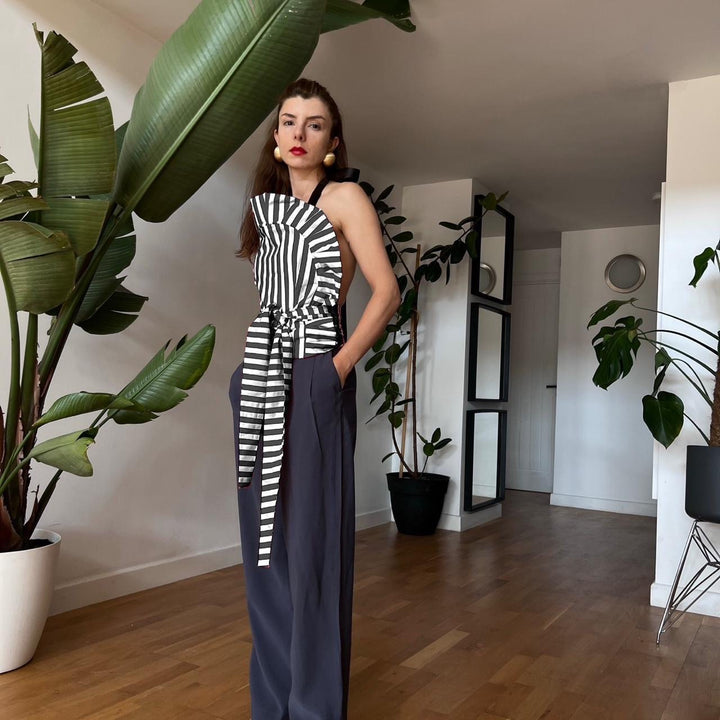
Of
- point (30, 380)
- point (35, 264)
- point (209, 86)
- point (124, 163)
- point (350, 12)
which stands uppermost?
point (350, 12)

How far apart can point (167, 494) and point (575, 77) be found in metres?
2.45

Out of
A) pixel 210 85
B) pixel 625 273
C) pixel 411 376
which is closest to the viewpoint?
pixel 210 85

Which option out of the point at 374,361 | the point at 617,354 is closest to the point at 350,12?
the point at 617,354

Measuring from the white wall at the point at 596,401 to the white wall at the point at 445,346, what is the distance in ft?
4.56

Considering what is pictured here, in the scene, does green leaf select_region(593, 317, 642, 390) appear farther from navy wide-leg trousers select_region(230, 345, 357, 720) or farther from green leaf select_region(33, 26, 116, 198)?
green leaf select_region(33, 26, 116, 198)

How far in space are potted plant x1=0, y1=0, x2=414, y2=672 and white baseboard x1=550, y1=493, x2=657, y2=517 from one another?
14.7 feet

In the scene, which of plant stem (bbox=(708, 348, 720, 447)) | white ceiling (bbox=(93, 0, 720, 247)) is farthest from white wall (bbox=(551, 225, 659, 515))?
plant stem (bbox=(708, 348, 720, 447))

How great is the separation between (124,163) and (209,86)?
32 cm

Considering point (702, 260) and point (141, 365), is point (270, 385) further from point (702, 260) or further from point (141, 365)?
point (702, 260)

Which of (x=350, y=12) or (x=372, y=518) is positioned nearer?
(x=350, y=12)

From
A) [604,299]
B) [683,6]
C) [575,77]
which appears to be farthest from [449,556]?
[604,299]

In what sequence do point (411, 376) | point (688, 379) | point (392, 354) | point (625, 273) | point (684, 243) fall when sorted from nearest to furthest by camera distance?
point (688, 379), point (684, 243), point (392, 354), point (411, 376), point (625, 273)

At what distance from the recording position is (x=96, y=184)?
178 centimetres

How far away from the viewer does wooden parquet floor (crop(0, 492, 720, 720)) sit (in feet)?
5.96
